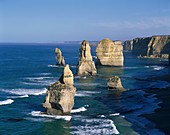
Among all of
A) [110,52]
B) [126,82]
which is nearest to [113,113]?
[126,82]

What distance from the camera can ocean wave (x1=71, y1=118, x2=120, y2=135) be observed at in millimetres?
46062

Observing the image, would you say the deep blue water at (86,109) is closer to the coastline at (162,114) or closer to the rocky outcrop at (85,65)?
the coastline at (162,114)

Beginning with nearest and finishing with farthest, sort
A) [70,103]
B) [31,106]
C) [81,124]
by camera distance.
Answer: [81,124] < [70,103] < [31,106]

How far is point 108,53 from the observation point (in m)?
139

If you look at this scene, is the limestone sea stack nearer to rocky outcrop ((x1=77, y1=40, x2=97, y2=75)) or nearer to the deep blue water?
rocky outcrop ((x1=77, y1=40, x2=97, y2=75))

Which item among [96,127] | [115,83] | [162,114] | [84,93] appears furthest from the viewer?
[115,83]

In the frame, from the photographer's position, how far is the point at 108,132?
46062 mm

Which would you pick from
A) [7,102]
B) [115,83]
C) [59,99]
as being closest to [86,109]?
[59,99]

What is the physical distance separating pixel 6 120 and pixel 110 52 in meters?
92.5

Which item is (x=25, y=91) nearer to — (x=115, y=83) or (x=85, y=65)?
(x=115, y=83)

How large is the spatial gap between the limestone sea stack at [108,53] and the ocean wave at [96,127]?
87716mm

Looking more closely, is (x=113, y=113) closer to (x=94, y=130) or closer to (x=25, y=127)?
(x=94, y=130)

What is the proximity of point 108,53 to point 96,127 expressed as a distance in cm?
9251

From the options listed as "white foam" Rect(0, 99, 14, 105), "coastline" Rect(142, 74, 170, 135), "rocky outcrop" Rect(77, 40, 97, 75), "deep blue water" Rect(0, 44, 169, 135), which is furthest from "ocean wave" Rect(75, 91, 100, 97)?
"rocky outcrop" Rect(77, 40, 97, 75)
